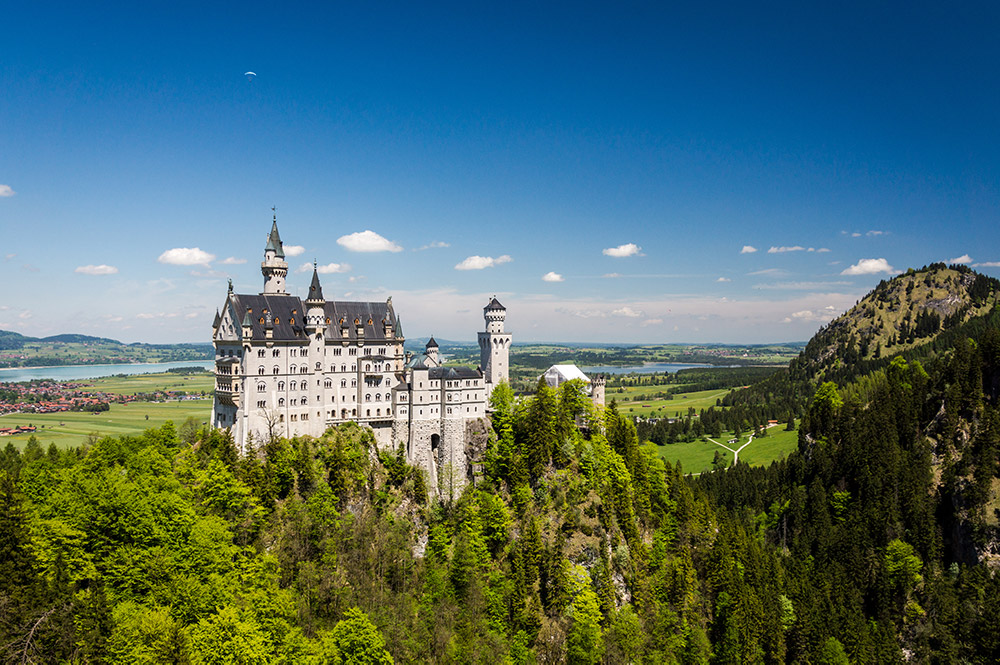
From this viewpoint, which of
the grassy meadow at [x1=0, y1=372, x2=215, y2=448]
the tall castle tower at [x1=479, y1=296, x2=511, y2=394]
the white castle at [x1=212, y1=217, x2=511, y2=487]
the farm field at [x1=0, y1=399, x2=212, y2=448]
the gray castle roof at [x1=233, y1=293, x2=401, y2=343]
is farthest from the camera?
the grassy meadow at [x1=0, y1=372, x2=215, y2=448]

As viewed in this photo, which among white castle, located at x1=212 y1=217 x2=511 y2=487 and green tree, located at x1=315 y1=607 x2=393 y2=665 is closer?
green tree, located at x1=315 y1=607 x2=393 y2=665

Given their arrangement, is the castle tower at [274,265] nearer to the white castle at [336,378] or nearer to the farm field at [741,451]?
the white castle at [336,378]

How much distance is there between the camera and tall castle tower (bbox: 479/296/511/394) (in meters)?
85.7

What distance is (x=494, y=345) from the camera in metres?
86.1

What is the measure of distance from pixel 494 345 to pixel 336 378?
21.6m

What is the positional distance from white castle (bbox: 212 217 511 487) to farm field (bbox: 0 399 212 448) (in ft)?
239

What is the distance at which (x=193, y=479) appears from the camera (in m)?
64.7

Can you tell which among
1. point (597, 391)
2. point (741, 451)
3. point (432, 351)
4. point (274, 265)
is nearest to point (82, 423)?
point (274, 265)

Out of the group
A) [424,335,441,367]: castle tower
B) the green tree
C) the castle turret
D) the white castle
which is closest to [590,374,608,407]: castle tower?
the white castle

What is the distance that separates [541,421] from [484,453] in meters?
9.01

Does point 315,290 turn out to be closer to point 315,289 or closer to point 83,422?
point 315,289

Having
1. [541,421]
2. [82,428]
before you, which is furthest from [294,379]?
[82,428]

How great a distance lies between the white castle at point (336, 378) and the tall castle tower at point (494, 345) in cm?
15

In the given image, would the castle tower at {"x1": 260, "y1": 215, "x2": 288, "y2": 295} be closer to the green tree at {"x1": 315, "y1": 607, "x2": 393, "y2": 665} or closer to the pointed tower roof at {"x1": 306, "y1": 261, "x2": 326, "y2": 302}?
the pointed tower roof at {"x1": 306, "y1": 261, "x2": 326, "y2": 302}
